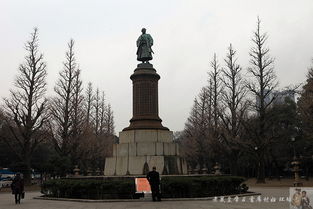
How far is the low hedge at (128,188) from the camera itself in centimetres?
1460

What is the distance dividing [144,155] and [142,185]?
3913 mm

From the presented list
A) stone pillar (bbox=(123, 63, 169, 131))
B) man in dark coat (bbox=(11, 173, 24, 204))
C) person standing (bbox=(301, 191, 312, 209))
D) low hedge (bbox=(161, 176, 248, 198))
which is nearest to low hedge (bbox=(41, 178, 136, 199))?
low hedge (bbox=(161, 176, 248, 198))

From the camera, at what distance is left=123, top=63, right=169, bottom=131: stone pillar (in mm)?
19875

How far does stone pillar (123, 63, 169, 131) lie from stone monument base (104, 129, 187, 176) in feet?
1.95

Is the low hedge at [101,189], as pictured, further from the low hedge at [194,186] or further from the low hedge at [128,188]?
the low hedge at [194,186]

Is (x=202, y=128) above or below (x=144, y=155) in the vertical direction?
above

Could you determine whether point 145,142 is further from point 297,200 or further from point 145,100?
point 297,200

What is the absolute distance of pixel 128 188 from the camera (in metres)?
14.6

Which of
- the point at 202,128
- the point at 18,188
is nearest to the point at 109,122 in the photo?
the point at 202,128

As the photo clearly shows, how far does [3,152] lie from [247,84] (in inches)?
1338

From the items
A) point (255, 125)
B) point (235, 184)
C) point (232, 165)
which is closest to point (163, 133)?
point (235, 184)

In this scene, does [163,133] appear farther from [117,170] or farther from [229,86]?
[229,86]

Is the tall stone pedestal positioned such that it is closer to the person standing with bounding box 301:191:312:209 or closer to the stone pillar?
the stone pillar

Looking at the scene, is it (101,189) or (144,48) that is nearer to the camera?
(101,189)
